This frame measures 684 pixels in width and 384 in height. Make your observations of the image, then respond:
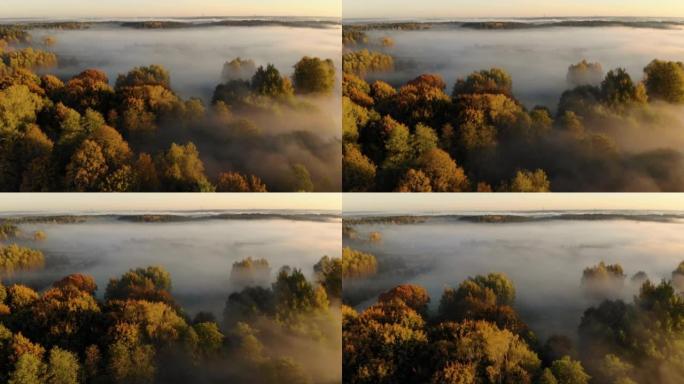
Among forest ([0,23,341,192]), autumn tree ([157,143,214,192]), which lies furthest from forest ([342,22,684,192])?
autumn tree ([157,143,214,192])

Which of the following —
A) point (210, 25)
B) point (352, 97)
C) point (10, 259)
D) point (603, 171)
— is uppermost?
point (210, 25)

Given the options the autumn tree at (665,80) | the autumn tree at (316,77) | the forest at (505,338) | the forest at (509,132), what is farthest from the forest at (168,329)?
the autumn tree at (665,80)

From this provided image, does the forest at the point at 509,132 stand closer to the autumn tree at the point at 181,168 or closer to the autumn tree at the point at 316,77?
the autumn tree at the point at 316,77

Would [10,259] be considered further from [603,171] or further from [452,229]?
[603,171]

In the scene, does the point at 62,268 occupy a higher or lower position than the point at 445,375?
higher

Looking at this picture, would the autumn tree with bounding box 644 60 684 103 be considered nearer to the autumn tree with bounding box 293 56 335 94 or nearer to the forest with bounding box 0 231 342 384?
the autumn tree with bounding box 293 56 335 94

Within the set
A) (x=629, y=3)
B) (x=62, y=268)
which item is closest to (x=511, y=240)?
(x=629, y=3)

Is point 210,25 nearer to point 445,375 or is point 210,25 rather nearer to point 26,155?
point 26,155
